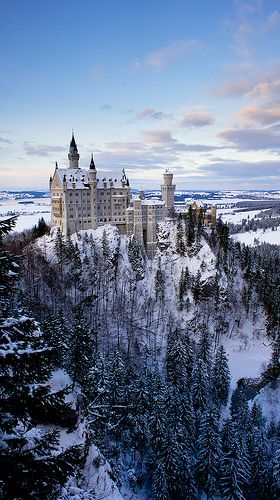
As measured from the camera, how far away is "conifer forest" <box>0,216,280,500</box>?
8.93 metres

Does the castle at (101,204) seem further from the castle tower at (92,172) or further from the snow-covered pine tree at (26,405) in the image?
the snow-covered pine tree at (26,405)

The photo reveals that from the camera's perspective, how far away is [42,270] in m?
93.1

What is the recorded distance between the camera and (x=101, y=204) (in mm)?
107438

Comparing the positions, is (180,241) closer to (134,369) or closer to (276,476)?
(134,369)

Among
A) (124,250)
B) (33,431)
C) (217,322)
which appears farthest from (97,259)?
(33,431)

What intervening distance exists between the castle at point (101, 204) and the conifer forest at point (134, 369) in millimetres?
3579

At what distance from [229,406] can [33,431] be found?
71347mm

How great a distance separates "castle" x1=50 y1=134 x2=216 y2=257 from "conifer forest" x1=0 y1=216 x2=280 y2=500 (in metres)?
3.58

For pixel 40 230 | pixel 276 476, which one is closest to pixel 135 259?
pixel 40 230

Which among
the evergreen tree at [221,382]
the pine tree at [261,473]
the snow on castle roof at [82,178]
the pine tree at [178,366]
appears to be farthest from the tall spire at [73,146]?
the pine tree at [261,473]

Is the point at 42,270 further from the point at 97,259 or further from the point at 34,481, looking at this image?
the point at 34,481

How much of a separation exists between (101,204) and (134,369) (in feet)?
166

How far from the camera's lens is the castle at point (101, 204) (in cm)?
10431

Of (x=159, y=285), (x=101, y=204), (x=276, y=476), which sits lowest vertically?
(x=276, y=476)
